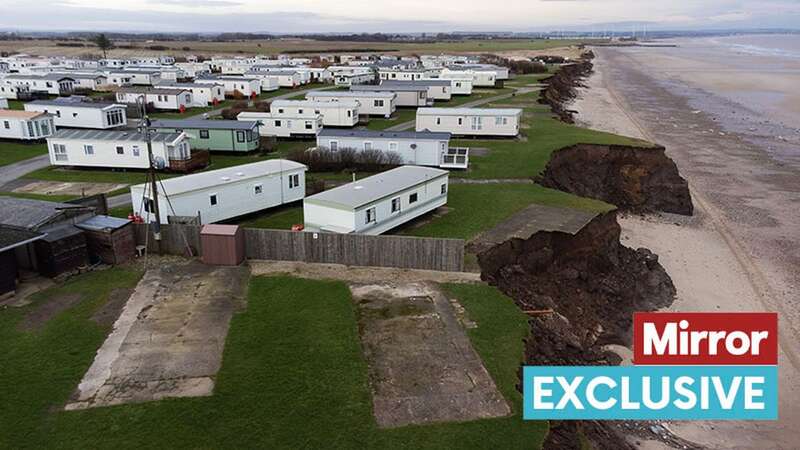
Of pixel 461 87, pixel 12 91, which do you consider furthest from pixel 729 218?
pixel 12 91

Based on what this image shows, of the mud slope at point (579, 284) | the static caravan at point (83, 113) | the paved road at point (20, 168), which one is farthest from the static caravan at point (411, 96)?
the mud slope at point (579, 284)

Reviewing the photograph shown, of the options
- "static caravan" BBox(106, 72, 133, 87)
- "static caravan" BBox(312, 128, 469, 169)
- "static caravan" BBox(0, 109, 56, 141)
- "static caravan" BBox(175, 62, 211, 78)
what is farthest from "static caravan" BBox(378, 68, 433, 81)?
"static caravan" BBox(0, 109, 56, 141)

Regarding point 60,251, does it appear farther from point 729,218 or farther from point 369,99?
point 369,99

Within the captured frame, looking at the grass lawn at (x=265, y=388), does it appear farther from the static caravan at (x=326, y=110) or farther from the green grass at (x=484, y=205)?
the static caravan at (x=326, y=110)

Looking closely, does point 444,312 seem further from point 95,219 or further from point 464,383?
point 95,219

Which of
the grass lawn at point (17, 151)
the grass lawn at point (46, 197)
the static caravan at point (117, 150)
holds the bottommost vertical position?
the grass lawn at point (46, 197)

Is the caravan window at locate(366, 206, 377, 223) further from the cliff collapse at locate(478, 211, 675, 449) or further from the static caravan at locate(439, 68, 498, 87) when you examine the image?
the static caravan at locate(439, 68, 498, 87)
